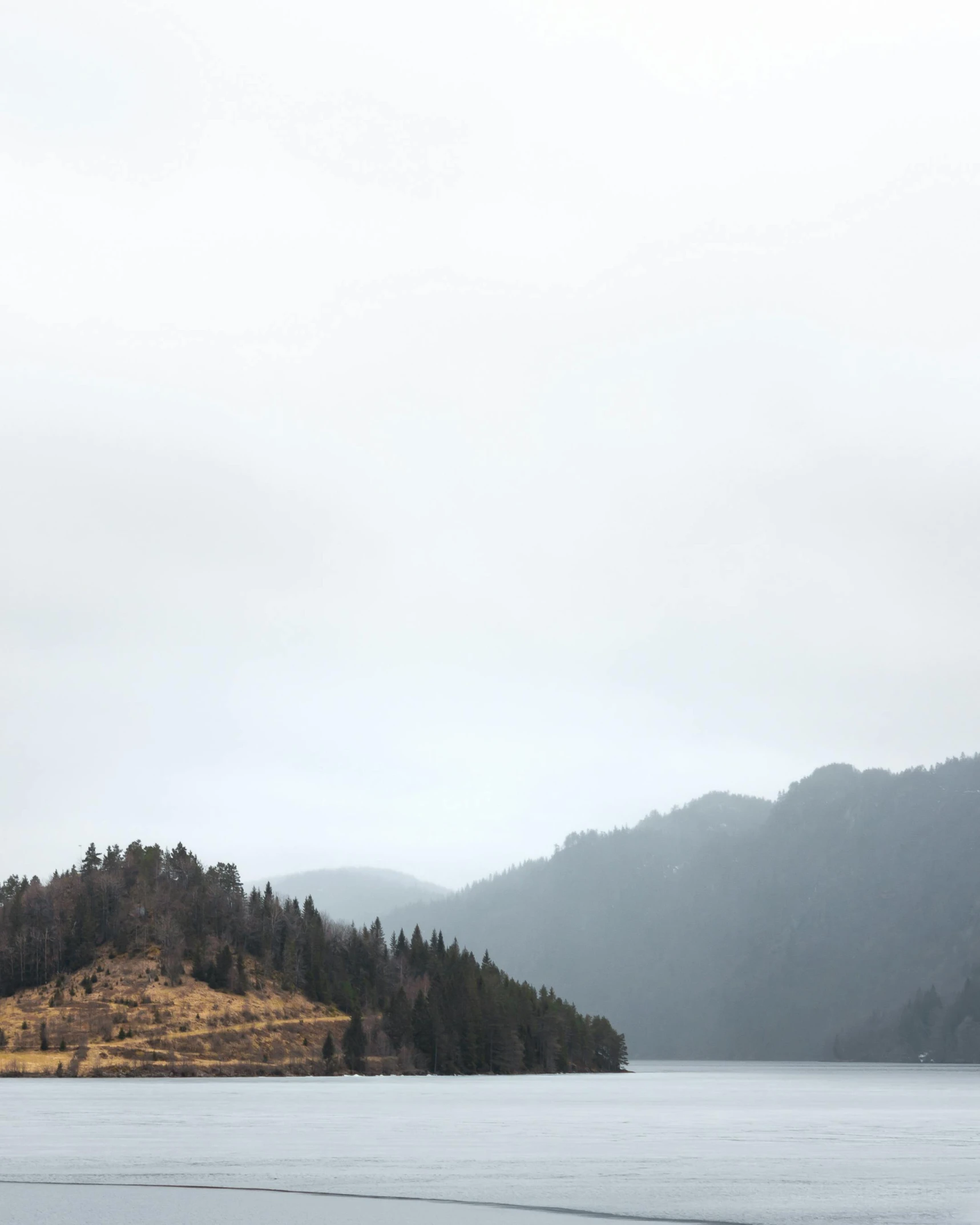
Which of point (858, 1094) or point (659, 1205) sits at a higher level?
point (659, 1205)

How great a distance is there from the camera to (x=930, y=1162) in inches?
1993

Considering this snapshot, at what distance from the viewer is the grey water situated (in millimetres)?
35562

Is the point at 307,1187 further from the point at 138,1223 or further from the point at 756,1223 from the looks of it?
the point at 756,1223

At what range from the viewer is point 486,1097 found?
5433 inches

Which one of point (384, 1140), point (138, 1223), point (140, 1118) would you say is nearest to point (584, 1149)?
point (384, 1140)

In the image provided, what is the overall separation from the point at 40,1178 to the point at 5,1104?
75982 millimetres

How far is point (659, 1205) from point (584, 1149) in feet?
75.9

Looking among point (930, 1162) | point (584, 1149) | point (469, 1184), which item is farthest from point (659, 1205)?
point (584, 1149)

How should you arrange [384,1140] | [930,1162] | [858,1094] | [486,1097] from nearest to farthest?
[930,1162] < [384,1140] < [486,1097] < [858,1094]

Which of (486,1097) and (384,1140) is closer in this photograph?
(384,1140)

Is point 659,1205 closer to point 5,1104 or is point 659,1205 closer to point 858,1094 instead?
point 5,1104

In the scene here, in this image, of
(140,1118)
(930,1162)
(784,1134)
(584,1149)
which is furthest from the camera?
(140,1118)

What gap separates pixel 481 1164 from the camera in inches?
1999

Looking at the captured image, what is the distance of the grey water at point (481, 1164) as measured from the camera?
1400 inches
